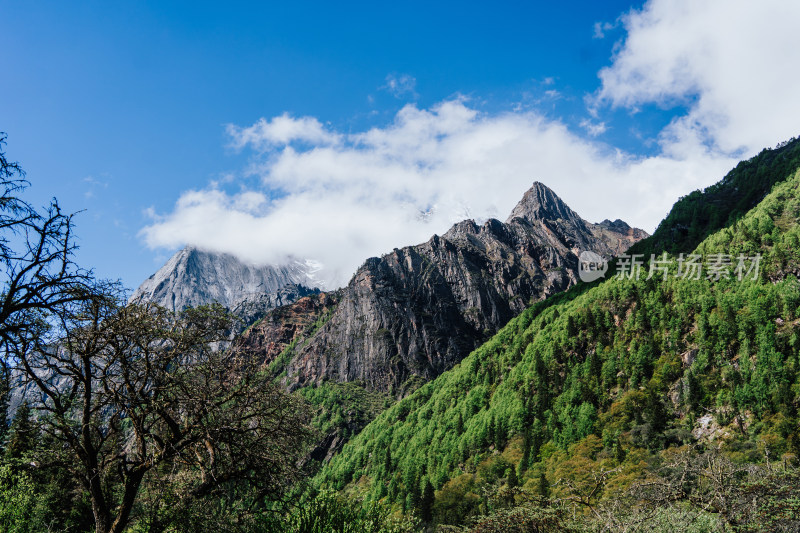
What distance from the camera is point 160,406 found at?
11.9 m

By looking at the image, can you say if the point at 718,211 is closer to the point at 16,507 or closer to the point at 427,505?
the point at 427,505

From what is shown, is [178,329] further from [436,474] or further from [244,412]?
[436,474]

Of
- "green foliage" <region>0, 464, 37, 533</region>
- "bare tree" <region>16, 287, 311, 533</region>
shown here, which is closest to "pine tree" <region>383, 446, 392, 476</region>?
"green foliage" <region>0, 464, 37, 533</region>

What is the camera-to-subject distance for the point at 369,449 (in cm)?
16938

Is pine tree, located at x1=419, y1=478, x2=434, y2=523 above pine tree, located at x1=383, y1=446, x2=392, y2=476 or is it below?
above

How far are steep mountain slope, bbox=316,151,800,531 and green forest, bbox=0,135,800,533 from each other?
23.7 inches

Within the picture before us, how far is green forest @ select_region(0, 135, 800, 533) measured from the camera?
12.4m

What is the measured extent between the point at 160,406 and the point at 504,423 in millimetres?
137834
